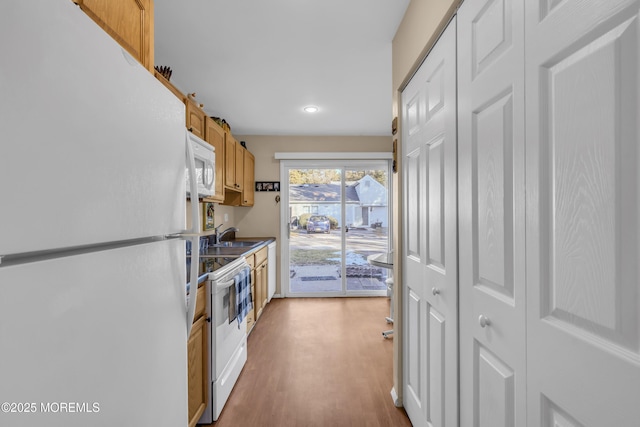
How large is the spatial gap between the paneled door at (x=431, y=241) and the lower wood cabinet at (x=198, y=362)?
1201 mm

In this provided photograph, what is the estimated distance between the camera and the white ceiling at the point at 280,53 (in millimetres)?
1841

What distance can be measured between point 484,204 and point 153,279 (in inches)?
41.1

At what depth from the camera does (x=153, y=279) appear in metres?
0.87

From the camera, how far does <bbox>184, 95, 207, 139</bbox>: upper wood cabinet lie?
2.36 m

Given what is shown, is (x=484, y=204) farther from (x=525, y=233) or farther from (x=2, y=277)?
(x=2, y=277)

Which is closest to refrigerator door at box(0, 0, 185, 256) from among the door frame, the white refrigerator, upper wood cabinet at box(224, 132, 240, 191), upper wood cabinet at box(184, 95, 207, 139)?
the white refrigerator

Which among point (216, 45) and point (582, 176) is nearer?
point (582, 176)

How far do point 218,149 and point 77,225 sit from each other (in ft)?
8.80

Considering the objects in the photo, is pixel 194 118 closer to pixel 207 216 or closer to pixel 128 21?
pixel 128 21

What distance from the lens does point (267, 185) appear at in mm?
4770

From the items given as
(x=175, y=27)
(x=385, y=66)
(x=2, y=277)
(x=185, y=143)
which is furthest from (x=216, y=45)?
(x=2, y=277)

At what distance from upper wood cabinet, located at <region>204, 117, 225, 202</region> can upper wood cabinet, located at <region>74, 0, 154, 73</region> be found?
150 centimetres

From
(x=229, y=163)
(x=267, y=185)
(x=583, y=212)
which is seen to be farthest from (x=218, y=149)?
(x=583, y=212)

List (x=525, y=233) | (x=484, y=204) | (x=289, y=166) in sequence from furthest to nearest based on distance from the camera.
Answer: (x=289, y=166), (x=484, y=204), (x=525, y=233)
